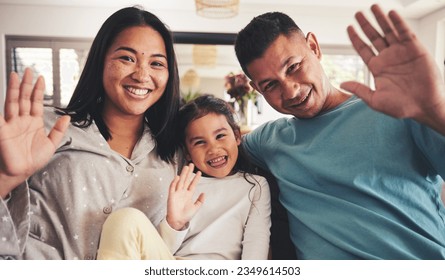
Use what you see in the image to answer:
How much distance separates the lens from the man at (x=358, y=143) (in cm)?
57

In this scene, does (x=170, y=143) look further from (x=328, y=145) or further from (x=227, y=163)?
(x=328, y=145)

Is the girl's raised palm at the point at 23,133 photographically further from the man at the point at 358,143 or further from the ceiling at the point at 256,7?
the ceiling at the point at 256,7

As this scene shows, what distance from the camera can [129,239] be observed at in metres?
0.65

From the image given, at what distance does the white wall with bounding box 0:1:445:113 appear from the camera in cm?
205

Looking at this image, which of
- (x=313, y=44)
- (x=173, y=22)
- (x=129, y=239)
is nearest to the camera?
(x=129, y=239)

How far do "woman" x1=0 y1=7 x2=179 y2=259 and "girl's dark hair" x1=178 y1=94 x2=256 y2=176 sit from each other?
0.10 ft

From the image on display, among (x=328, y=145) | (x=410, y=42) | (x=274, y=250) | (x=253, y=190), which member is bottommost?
(x=274, y=250)

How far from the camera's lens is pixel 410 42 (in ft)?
1.75

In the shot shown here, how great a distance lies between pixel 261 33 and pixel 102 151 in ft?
1.27

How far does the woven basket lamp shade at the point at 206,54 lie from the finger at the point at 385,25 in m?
3.58

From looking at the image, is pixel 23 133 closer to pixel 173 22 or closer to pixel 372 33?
pixel 372 33

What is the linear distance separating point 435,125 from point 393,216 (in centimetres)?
19

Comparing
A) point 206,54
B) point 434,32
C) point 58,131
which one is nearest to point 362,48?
point 58,131
